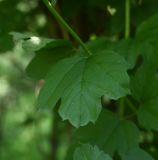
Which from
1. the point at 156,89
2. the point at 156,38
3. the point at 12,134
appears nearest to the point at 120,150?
the point at 156,89

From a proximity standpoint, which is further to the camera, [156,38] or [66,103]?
[156,38]

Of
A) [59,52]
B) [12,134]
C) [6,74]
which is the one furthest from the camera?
[12,134]

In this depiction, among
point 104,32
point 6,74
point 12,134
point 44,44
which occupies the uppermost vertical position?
point 44,44

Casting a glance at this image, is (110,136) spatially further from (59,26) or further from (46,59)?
(59,26)

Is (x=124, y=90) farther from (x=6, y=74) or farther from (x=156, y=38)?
(x=6, y=74)

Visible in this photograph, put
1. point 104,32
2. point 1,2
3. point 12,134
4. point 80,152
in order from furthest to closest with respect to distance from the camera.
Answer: point 12,134
point 104,32
point 1,2
point 80,152

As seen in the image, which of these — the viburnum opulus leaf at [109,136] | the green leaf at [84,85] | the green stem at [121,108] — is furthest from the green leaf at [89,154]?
the green stem at [121,108]
